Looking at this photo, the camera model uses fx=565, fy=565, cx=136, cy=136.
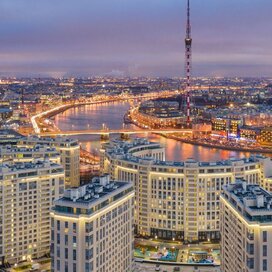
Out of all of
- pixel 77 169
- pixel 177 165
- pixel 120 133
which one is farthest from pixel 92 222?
pixel 120 133

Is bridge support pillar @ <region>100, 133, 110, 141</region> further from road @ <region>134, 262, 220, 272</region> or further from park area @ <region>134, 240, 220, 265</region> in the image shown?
road @ <region>134, 262, 220, 272</region>

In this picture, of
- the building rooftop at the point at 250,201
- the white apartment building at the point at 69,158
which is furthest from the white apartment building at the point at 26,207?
the white apartment building at the point at 69,158

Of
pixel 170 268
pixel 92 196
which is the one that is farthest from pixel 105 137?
pixel 92 196

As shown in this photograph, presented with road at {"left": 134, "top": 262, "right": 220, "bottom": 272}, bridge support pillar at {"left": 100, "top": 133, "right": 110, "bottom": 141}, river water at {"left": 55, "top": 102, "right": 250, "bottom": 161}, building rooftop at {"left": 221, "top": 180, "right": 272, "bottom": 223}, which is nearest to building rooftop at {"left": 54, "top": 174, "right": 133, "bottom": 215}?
building rooftop at {"left": 221, "top": 180, "right": 272, "bottom": 223}

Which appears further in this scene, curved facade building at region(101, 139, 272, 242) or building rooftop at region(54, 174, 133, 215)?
curved facade building at region(101, 139, 272, 242)

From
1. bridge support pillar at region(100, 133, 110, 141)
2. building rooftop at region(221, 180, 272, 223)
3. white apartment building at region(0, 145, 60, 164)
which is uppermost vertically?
building rooftop at region(221, 180, 272, 223)

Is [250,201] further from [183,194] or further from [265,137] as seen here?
[265,137]
